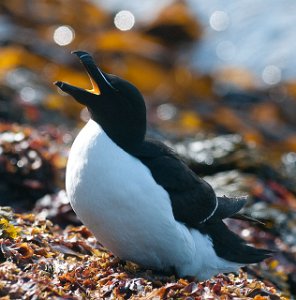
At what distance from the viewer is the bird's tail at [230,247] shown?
5.94 metres

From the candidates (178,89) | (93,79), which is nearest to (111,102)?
→ (93,79)

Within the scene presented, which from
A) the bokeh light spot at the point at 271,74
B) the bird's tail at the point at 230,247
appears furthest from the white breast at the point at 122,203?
the bokeh light spot at the point at 271,74

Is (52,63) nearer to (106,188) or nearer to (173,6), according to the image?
(173,6)

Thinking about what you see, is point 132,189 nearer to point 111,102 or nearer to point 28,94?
point 111,102

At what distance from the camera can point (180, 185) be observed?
554 cm

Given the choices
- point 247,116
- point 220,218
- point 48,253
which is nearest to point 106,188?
point 48,253

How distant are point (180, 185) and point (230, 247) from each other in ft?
2.60

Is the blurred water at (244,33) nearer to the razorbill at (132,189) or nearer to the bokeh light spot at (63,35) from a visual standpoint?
the bokeh light spot at (63,35)

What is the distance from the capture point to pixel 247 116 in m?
14.5

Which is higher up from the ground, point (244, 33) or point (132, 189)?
point (244, 33)

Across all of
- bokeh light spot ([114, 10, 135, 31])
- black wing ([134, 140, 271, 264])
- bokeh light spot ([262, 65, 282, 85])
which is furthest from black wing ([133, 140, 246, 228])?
bokeh light spot ([114, 10, 135, 31])

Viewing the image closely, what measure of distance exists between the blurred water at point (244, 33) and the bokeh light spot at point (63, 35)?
2203 millimetres

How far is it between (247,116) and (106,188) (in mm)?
9654

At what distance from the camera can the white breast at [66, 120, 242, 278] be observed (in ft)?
16.8
